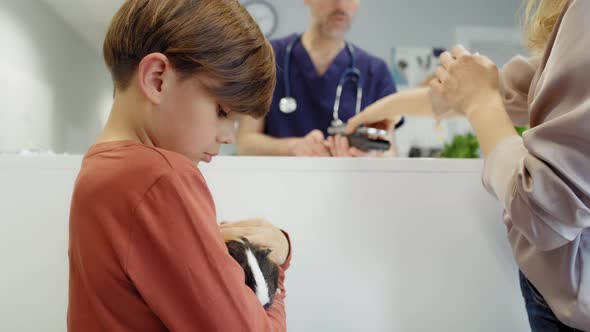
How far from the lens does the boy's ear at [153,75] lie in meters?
0.48

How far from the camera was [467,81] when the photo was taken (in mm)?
688

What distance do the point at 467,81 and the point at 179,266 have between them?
0.45 meters

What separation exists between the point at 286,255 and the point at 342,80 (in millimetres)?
976

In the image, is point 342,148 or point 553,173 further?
point 342,148

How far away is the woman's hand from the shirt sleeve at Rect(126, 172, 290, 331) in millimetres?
389

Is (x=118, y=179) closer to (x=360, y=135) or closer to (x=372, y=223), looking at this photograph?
(x=372, y=223)

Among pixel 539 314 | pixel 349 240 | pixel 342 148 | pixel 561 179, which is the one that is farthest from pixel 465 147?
pixel 561 179

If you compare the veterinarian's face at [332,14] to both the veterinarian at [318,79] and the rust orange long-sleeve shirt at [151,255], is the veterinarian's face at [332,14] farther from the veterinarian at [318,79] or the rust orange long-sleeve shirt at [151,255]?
the rust orange long-sleeve shirt at [151,255]

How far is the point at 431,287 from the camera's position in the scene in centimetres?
79

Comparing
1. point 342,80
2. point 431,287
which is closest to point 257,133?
point 342,80

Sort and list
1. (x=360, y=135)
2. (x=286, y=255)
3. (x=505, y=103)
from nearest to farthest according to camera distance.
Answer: (x=286, y=255) → (x=505, y=103) → (x=360, y=135)

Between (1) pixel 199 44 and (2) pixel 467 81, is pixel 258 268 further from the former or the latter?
(2) pixel 467 81

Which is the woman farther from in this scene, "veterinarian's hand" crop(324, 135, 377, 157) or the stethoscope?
the stethoscope

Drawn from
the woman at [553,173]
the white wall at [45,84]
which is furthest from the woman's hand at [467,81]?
the white wall at [45,84]
